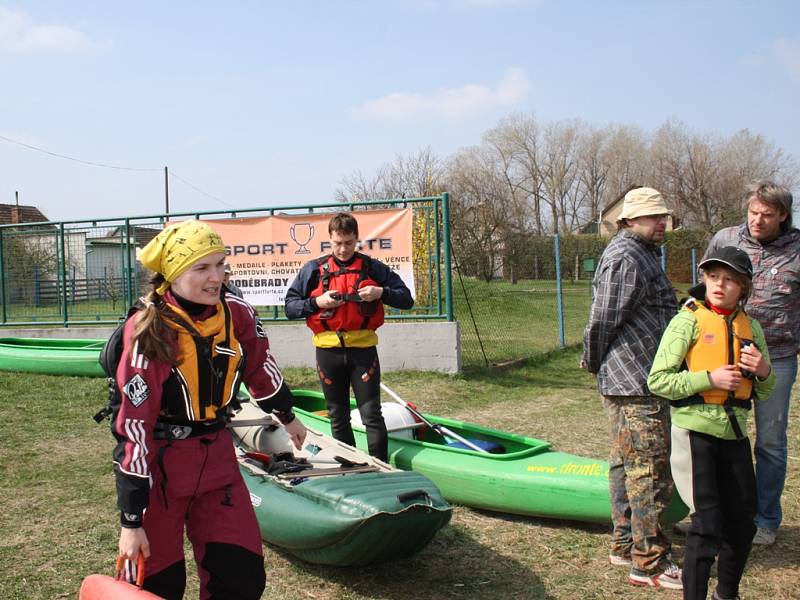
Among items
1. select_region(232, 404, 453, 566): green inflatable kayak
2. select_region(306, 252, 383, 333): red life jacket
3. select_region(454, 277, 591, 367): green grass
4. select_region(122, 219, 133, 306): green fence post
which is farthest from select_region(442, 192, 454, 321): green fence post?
select_region(232, 404, 453, 566): green inflatable kayak

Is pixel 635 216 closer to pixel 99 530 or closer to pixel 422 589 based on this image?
pixel 422 589

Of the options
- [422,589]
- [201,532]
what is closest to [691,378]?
[422,589]

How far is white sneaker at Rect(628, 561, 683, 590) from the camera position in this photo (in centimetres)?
358

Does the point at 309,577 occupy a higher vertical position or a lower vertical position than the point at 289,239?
lower

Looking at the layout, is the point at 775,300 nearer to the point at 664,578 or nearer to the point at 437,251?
the point at 664,578

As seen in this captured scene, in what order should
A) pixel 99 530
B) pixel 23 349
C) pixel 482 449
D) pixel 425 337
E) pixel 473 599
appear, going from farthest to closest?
pixel 23 349
pixel 425 337
pixel 482 449
pixel 99 530
pixel 473 599

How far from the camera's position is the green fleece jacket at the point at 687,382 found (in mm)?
3094

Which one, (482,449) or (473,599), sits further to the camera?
(482,449)

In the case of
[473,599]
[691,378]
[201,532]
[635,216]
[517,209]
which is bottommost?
[473,599]

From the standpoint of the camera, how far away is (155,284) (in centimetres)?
260

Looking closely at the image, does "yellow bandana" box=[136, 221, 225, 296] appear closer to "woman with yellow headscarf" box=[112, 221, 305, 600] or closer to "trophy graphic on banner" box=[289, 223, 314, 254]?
"woman with yellow headscarf" box=[112, 221, 305, 600]

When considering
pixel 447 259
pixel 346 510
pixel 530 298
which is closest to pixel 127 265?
pixel 447 259

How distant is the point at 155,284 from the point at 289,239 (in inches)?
313

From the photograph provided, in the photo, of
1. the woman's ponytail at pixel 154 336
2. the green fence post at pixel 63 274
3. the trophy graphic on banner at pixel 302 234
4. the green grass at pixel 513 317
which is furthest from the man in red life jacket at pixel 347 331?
the green fence post at pixel 63 274
